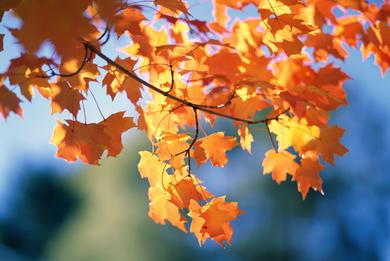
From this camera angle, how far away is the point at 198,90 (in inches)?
72.4

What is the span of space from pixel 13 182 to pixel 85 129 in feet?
32.4

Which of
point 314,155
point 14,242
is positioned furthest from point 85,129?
point 14,242

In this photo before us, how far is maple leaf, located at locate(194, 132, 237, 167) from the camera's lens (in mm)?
1583

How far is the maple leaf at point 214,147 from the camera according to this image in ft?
5.19

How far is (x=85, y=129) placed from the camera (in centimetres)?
141

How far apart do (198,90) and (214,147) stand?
0.31 meters

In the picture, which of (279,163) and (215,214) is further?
(279,163)

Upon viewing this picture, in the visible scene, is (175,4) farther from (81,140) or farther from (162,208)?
(162,208)

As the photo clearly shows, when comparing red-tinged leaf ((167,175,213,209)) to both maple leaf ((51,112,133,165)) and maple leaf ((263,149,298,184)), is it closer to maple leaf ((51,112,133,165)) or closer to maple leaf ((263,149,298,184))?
maple leaf ((51,112,133,165))

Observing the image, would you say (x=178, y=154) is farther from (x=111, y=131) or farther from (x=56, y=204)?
(x=56, y=204)

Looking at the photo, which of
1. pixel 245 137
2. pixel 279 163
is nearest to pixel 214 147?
pixel 245 137

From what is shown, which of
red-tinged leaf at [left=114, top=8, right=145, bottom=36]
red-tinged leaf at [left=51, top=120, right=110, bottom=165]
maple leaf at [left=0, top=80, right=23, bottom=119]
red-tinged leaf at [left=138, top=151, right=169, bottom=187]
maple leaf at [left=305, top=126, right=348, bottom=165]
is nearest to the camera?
maple leaf at [left=0, top=80, right=23, bottom=119]

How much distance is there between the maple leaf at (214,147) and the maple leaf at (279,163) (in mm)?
224

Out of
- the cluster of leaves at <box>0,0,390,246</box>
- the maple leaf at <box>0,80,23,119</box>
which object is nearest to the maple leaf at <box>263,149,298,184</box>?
the cluster of leaves at <box>0,0,390,246</box>
